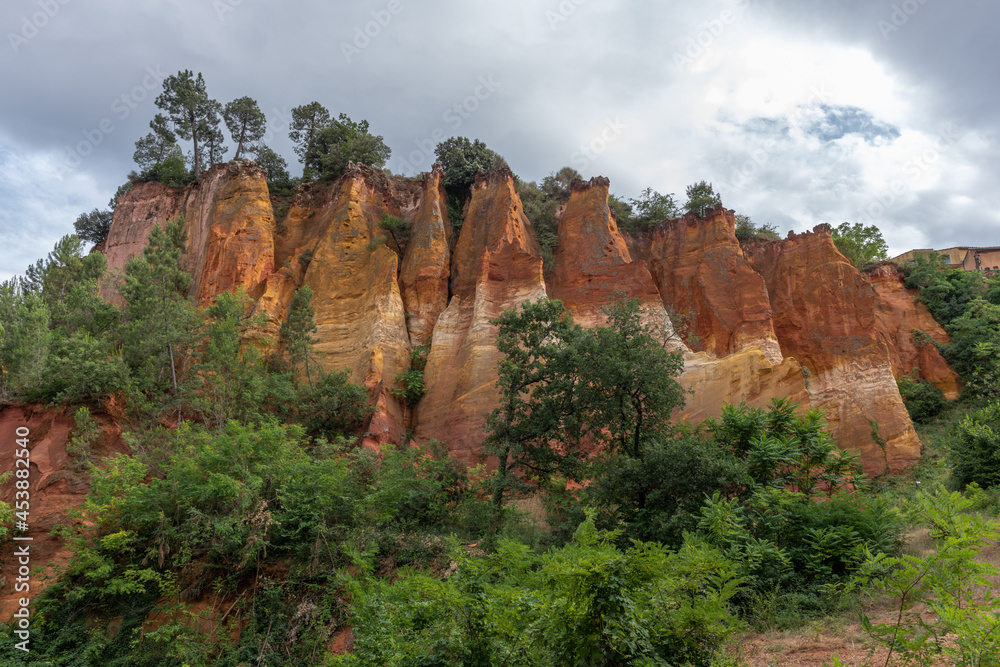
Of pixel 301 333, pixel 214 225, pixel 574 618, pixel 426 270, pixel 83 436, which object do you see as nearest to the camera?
pixel 574 618

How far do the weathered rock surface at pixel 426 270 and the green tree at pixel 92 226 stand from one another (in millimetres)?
25323

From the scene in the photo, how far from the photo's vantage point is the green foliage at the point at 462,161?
3291 centimetres

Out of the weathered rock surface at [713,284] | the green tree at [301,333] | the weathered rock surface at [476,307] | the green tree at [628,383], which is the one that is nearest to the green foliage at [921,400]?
the weathered rock surface at [713,284]

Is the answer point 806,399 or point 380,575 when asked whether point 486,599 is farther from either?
point 806,399

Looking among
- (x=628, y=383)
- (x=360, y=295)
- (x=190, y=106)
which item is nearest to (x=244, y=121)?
(x=190, y=106)

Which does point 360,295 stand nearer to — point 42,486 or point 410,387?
point 410,387

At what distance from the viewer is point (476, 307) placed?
25516 mm

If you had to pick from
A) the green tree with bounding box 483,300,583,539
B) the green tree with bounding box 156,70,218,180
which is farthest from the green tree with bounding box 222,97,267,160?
the green tree with bounding box 483,300,583,539

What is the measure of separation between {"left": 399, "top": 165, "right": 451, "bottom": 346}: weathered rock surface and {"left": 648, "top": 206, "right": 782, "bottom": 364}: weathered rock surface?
39.5ft

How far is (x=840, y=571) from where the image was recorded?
34.3ft

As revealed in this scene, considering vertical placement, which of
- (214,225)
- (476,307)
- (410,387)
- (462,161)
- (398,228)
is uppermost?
(462,161)

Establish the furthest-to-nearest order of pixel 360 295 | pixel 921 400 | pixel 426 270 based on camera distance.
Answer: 1. pixel 921 400
2. pixel 426 270
3. pixel 360 295

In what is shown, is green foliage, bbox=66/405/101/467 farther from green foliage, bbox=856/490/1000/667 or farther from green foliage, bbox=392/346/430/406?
green foliage, bbox=856/490/1000/667

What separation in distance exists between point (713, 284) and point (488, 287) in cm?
1222
